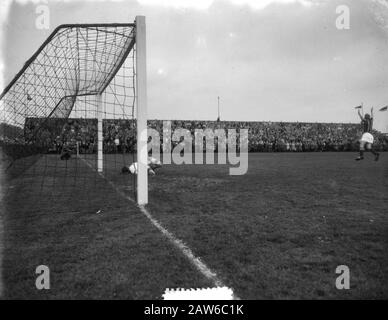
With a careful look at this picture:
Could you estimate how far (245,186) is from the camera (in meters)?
9.06

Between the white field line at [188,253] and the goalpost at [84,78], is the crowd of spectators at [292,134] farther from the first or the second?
the white field line at [188,253]

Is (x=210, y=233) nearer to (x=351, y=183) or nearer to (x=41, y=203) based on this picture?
(x=41, y=203)

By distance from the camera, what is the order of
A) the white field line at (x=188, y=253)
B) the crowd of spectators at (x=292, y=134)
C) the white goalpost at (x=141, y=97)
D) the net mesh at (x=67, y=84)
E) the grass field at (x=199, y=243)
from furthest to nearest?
1. the crowd of spectators at (x=292, y=134)
2. the net mesh at (x=67, y=84)
3. the white goalpost at (x=141, y=97)
4. the white field line at (x=188, y=253)
5. the grass field at (x=199, y=243)

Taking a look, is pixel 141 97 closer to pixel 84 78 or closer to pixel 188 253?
pixel 188 253

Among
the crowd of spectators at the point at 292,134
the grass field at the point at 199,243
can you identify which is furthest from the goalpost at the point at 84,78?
the crowd of spectators at the point at 292,134

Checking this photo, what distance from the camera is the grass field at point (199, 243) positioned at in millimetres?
2938

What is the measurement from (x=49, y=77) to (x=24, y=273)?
585cm

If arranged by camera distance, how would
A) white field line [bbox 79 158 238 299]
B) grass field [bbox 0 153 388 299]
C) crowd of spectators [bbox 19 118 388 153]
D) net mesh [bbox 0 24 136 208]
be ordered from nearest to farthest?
grass field [bbox 0 153 388 299]
white field line [bbox 79 158 238 299]
net mesh [bbox 0 24 136 208]
crowd of spectators [bbox 19 118 388 153]

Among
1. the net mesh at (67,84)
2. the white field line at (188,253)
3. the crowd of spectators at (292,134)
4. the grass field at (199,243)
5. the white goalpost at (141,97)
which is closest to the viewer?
the grass field at (199,243)

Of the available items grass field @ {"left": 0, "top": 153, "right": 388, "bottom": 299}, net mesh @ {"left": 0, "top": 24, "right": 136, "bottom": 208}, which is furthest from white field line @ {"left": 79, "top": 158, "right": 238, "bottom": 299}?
net mesh @ {"left": 0, "top": 24, "right": 136, "bottom": 208}

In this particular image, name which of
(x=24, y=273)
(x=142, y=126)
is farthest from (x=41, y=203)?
(x=24, y=273)

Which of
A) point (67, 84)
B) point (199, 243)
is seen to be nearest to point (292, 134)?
point (67, 84)

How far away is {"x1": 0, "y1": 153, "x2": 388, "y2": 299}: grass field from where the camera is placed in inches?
116

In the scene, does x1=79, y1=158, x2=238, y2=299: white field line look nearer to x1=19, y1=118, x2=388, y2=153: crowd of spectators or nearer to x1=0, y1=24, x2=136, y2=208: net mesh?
x1=0, y1=24, x2=136, y2=208: net mesh
